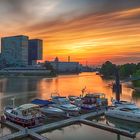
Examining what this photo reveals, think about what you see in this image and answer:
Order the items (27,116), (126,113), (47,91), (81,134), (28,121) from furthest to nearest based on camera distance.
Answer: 1. (47,91)
2. (126,113)
3. (27,116)
4. (28,121)
5. (81,134)

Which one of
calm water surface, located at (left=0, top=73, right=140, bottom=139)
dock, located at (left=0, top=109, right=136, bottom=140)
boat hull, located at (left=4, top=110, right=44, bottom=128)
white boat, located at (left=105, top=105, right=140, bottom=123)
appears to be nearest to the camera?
dock, located at (left=0, top=109, right=136, bottom=140)

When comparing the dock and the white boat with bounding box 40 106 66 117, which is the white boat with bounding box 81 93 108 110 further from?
the white boat with bounding box 40 106 66 117

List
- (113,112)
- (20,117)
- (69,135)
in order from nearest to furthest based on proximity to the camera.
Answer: (69,135), (20,117), (113,112)

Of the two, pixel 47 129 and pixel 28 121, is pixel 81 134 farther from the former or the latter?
pixel 28 121

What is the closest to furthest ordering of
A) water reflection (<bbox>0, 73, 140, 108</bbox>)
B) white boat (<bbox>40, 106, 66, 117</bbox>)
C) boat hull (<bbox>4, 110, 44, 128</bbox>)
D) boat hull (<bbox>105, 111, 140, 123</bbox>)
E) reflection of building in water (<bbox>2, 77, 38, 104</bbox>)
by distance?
boat hull (<bbox>4, 110, 44, 128</bbox>), boat hull (<bbox>105, 111, 140, 123</bbox>), white boat (<bbox>40, 106, 66, 117</bbox>), reflection of building in water (<bbox>2, 77, 38, 104</bbox>), water reflection (<bbox>0, 73, 140, 108</bbox>)

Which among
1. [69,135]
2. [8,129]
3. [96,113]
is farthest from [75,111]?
[8,129]

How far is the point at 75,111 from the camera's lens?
120ft

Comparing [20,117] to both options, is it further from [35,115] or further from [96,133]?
[96,133]

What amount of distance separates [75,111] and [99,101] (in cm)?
881

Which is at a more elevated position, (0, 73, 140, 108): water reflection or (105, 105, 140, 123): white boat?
(105, 105, 140, 123): white boat

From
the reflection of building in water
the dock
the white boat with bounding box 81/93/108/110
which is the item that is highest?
the white boat with bounding box 81/93/108/110

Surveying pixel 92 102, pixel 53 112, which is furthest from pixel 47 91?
pixel 53 112

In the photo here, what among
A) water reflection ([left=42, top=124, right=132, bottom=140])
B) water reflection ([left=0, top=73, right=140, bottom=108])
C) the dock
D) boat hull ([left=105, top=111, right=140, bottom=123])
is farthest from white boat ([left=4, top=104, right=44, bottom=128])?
water reflection ([left=0, top=73, right=140, bottom=108])

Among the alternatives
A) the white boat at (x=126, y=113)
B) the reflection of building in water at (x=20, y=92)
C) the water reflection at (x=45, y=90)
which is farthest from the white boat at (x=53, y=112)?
the reflection of building in water at (x=20, y=92)
